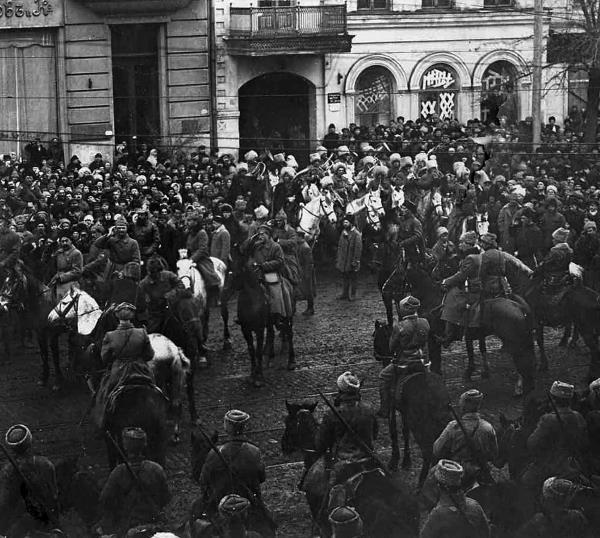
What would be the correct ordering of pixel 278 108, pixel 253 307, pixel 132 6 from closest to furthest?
pixel 253 307 < pixel 132 6 < pixel 278 108

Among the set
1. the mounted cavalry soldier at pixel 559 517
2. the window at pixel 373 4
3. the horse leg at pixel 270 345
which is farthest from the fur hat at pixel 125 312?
the window at pixel 373 4

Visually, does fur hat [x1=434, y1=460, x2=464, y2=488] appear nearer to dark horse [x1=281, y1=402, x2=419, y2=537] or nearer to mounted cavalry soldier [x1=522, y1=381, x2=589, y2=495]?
dark horse [x1=281, y1=402, x2=419, y2=537]

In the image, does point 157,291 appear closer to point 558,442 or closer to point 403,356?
point 403,356

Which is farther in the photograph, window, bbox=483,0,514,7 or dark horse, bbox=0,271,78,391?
window, bbox=483,0,514,7

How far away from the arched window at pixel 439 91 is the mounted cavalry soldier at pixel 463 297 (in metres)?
22.4

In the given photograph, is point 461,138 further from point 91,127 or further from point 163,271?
point 163,271

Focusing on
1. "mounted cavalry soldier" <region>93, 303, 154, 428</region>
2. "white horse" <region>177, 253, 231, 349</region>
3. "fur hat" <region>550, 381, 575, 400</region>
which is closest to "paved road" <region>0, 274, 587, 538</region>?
"white horse" <region>177, 253, 231, 349</region>

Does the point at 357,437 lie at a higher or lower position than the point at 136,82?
lower

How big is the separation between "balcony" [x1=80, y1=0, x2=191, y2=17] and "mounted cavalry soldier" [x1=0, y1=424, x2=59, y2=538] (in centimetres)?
2505

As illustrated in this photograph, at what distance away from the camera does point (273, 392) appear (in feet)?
55.5

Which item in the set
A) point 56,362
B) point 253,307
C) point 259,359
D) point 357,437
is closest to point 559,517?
point 357,437

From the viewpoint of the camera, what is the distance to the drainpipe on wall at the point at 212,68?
116 feet

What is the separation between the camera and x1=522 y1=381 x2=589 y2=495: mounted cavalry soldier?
1095 cm

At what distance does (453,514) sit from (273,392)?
7.95m
